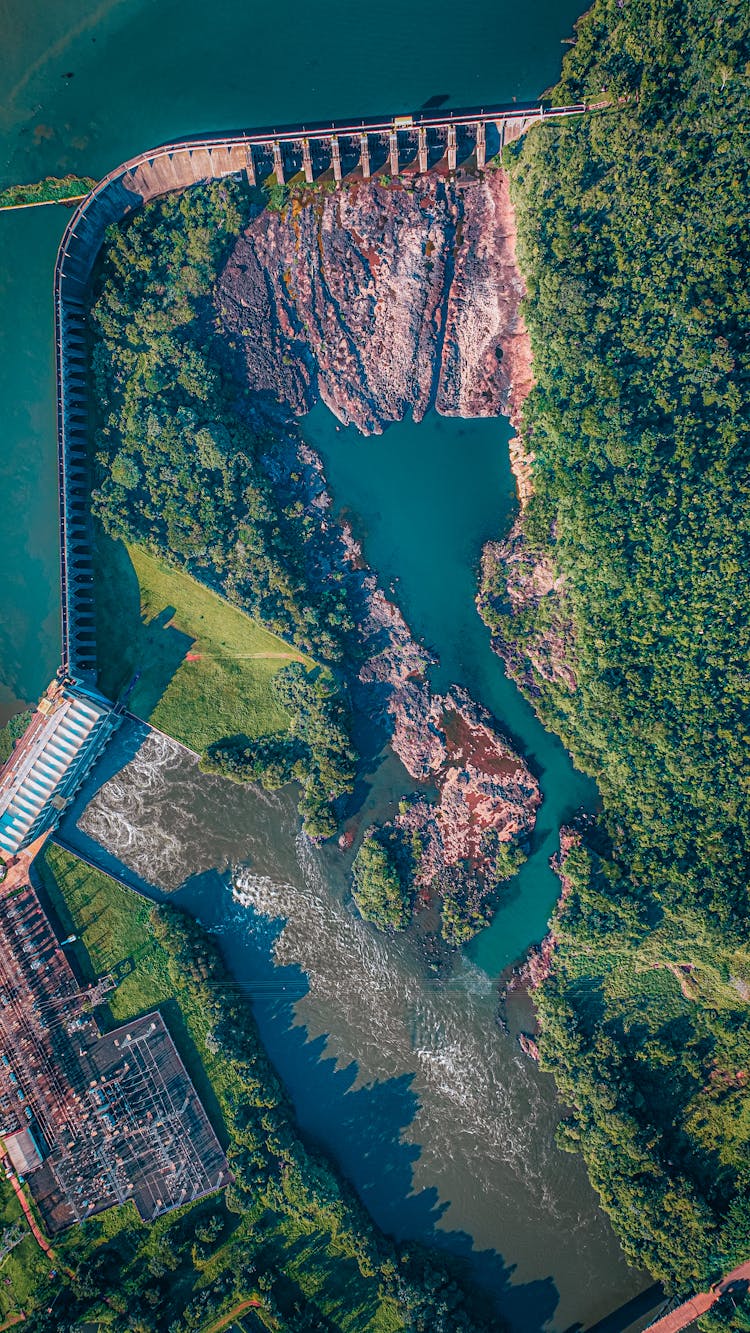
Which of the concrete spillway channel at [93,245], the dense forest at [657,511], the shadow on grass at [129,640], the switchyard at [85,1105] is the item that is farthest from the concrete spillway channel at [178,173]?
the switchyard at [85,1105]

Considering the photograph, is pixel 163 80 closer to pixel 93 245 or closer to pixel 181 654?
pixel 93 245

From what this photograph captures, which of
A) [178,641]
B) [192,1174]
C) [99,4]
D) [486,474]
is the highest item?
[99,4]

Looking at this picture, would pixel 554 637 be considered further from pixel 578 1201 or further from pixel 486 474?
pixel 578 1201

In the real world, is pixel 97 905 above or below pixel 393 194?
below

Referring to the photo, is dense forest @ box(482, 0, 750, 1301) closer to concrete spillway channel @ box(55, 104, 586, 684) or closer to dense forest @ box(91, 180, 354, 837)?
concrete spillway channel @ box(55, 104, 586, 684)

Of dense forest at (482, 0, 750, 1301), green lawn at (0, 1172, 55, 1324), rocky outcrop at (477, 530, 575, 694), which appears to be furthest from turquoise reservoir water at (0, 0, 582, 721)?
green lawn at (0, 1172, 55, 1324)

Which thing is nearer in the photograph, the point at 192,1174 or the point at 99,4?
the point at 192,1174

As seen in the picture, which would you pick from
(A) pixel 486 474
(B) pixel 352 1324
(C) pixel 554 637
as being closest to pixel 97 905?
(B) pixel 352 1324

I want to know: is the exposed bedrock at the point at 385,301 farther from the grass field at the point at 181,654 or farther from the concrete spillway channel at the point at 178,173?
the grass field at the point at 181,654
